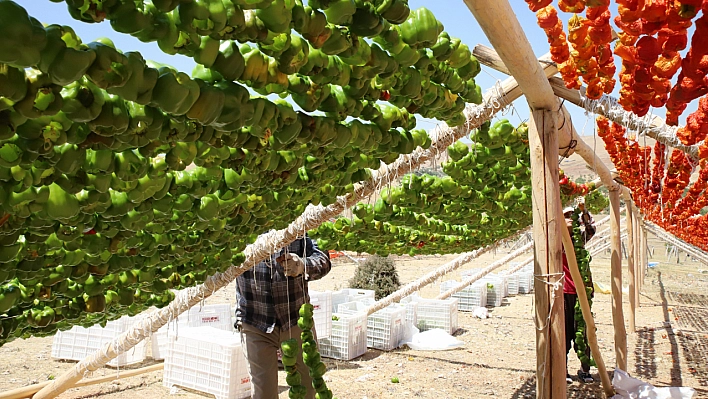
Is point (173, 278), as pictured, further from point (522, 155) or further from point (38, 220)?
point (522, 155)

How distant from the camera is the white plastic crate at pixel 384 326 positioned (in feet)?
31.0

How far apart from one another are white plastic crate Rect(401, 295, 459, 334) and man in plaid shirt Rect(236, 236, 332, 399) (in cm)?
638

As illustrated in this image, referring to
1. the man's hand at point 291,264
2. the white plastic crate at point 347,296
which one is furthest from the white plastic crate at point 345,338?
the man's hand at point 291,264

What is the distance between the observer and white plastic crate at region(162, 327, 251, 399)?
6.57m

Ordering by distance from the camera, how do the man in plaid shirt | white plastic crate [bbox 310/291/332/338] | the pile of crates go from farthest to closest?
the pile of crates, white plastic crate [bbox 310/291/332/338], the man in plaid shirt

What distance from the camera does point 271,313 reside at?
14.6 ft

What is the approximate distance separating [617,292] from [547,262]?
4.58 metres

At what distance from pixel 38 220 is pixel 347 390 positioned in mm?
5933

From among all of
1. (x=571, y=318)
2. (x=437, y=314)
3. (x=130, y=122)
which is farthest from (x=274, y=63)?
(x=437, y=314)

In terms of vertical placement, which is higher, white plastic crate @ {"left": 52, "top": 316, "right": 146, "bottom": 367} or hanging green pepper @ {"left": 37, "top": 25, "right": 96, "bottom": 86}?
hanging green pepper @ {"left": 37, "top": 25, "right": 96, "bottom": 86}

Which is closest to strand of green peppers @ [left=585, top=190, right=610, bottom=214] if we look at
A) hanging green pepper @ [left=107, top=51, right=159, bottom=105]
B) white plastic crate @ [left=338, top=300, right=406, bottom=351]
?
white plastic crate @ [left=338, top=300, right=406, bottom=351]

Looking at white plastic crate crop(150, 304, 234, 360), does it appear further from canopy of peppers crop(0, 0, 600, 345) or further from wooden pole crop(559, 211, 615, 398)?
wooden pole crop(559, 211, 615, 398)

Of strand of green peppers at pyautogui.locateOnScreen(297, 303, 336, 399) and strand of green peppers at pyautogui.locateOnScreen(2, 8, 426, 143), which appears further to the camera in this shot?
strand of green peppers at pyautogui.locateOnScreen(297, 303, 336, 399)

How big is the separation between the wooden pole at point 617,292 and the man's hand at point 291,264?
4.52 meters
